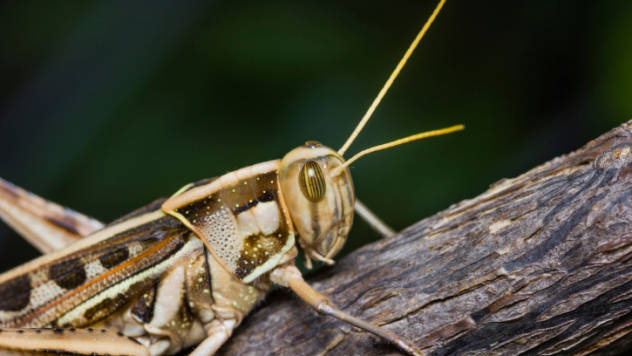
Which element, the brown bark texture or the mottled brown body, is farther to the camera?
the mottled brown body

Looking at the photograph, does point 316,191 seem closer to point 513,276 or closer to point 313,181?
point 313,181

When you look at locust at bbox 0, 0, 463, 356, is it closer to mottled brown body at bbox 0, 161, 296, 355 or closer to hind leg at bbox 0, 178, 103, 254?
mottled brown body at bbox 0, 161, 296, 355

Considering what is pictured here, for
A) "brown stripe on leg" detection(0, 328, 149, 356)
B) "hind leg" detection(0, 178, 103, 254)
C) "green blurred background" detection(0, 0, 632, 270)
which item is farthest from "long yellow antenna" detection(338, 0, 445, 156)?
"hind leg" detection(0, 178, 103, 254)

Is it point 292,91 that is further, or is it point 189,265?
point 292,91

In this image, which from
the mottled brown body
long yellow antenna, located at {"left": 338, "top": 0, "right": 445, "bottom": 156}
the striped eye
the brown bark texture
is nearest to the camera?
the brown bark texture

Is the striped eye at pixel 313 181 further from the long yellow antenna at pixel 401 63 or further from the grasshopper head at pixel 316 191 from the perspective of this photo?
the long yellow antenna at pixel 401 63

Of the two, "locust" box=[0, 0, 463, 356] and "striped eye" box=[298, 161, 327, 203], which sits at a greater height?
"striped eye" box=[298, 161, 327, 203]

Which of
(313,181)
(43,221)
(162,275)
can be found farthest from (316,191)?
(43,221)
